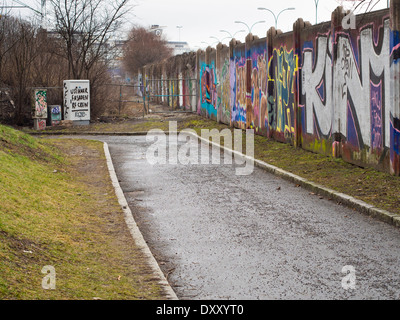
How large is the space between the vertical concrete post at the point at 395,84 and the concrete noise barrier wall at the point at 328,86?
0.02 meters

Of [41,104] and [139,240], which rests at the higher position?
[41,104]

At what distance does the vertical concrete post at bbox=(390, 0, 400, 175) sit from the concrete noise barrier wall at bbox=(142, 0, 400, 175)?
0.05 ft

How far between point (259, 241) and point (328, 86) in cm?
716

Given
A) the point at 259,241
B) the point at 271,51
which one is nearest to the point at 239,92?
the point at 271,51

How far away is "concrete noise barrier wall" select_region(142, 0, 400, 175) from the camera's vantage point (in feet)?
35.7

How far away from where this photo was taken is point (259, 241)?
7375 millimetres

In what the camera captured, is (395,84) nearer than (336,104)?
Yes

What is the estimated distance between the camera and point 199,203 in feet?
32.2

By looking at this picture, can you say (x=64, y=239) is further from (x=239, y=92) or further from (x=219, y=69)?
(x=219, y=69)

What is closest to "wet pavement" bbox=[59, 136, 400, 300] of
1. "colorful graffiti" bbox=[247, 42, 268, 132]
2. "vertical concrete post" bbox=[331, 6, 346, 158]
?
"vertical concrete post" bbox=[331, 6, 346, 158]

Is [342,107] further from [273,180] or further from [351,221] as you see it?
[351,221]

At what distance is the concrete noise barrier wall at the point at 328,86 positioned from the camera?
10891 millimetres
